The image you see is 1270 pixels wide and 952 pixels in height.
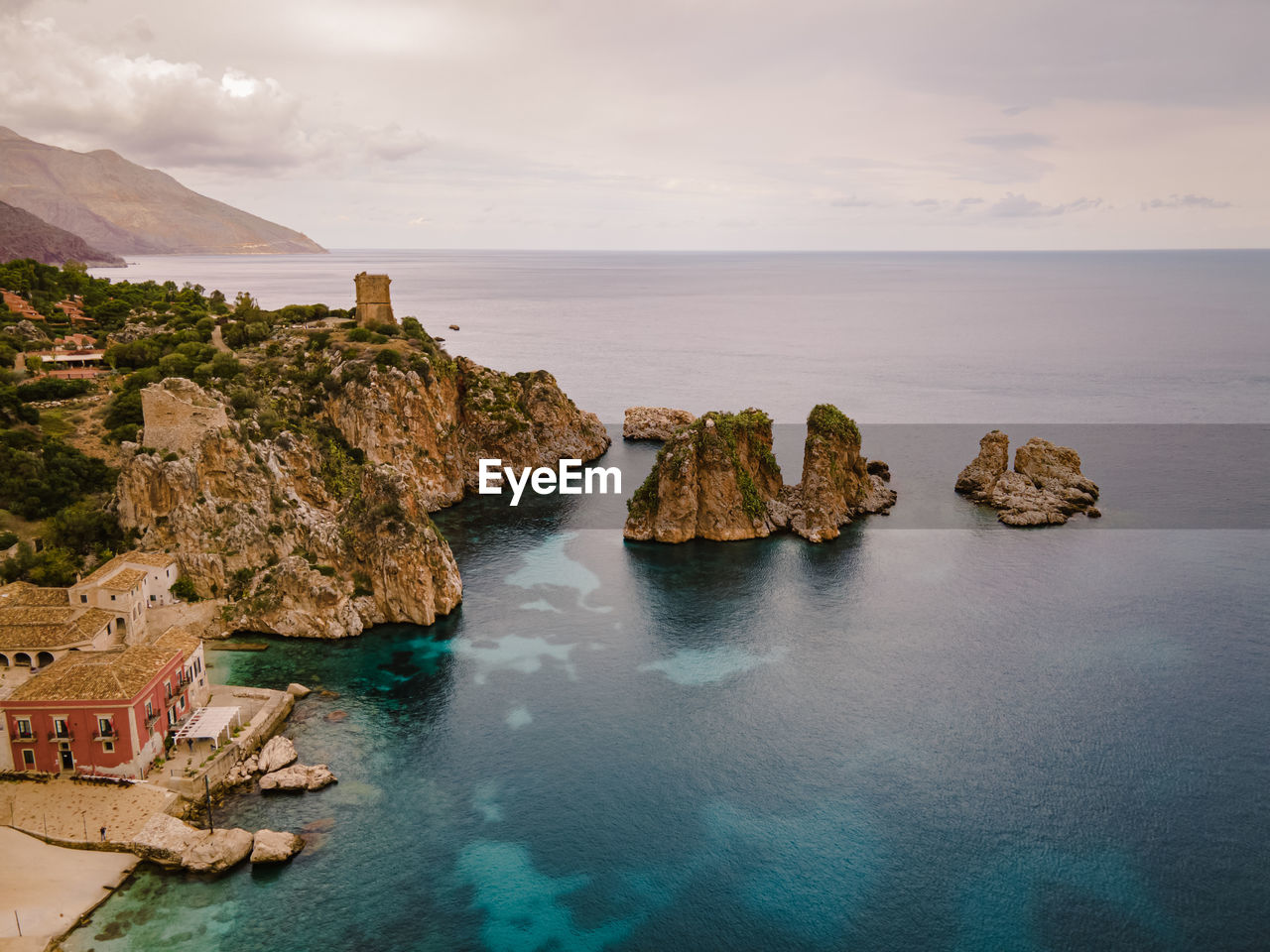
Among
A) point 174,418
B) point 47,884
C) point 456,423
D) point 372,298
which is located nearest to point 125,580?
point 174,418

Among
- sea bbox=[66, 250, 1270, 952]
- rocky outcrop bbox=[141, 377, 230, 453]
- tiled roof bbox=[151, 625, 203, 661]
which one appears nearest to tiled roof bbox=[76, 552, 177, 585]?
tiled roof bbox=[151, 625, 203, 661]

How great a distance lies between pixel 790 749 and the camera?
46.6 meters

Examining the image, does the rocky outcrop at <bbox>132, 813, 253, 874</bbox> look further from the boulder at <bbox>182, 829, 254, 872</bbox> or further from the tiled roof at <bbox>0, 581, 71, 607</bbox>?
the tiled roof at <bbox>0, 581, 71, 607</bbox>

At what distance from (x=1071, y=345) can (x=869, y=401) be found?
85.9 meters

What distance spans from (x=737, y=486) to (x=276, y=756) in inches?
1913

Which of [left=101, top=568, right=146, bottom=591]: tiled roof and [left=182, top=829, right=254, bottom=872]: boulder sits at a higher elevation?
[left=101, top=568, right=146, bottom=591]: tiled roof

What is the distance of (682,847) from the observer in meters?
38.8

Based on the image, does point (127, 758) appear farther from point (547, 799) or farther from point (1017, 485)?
point (1017, 485)

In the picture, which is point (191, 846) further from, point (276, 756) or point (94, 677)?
point (94, 677)

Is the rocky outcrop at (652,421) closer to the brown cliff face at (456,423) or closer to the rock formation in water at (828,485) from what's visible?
the brown cliff face at (456,423)

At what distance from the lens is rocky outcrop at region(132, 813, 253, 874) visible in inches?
1464

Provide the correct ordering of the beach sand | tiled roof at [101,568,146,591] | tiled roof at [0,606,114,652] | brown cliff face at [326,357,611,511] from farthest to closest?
brown cliff face at [326,357,611,511] < tiled roof at [101,568,146,591] < tiled roof at [0,606,114,652] < the beach sand

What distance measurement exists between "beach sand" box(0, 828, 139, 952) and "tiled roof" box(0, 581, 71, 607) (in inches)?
641

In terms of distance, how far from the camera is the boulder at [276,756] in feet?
144
